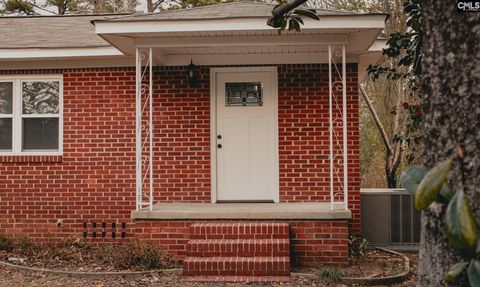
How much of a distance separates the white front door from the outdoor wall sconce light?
1.18 ft

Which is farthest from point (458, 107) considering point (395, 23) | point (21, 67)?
point (395, 23)

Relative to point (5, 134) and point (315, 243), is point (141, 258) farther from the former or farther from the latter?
point (5, 134)

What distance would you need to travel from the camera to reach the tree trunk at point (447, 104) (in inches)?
60.5

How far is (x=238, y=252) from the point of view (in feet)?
22.3

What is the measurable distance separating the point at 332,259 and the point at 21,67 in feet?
18.8

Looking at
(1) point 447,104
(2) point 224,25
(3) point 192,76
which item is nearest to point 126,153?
(3) point 192,76

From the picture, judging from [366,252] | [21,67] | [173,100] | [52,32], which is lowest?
[366,252]

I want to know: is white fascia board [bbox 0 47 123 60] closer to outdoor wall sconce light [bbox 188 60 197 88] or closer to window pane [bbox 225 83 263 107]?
outdoor wall sconce light [bbox 188 60 197 88]

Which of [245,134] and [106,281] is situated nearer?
[106,281]

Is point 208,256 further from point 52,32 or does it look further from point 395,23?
point 395,23

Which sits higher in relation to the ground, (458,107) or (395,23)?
(395,23)

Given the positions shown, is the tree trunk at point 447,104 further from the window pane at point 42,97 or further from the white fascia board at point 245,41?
the window pane at point 42,97

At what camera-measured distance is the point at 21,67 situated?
29.0 ft

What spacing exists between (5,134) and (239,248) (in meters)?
4.61
